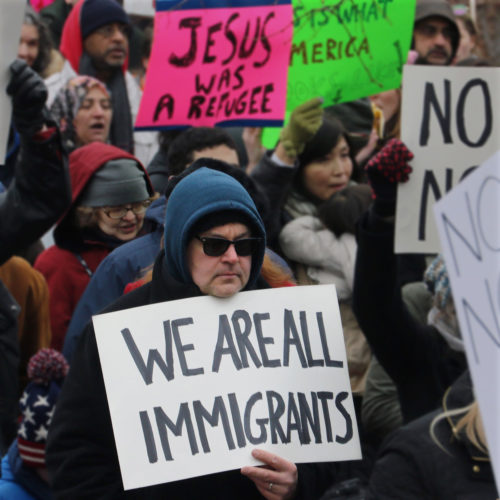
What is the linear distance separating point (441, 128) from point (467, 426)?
5.93 ft

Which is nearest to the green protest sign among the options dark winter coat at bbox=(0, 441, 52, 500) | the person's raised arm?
the person's raised arm

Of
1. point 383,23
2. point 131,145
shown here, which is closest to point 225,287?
point 383,23

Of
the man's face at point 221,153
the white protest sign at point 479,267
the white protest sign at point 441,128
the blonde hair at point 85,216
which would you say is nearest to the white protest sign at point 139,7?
the man's face at point 221,153

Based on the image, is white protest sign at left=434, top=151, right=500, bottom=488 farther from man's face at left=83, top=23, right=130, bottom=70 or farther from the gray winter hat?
man's face at left=83, top=23, right=130, bottom=70

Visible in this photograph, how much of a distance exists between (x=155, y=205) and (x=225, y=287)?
942 millimetres

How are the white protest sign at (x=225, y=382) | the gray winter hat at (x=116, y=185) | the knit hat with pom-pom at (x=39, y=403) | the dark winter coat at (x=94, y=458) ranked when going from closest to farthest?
the white protest sign at (x=225, y=382) → the dark winter coat at (x=94, y=458) → the knit hat with pom-pom at (x=39, y=403) → the gray winter hat at (x=116, y=185)

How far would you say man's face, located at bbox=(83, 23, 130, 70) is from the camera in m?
6.60

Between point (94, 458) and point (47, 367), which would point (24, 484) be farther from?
point (94, 458)

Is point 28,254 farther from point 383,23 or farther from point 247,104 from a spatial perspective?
point 383,23

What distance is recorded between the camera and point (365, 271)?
414 cm

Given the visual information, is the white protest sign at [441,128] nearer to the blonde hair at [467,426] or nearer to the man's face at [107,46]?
the blonde hair at [467,426]

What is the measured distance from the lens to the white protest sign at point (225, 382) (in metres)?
2.85

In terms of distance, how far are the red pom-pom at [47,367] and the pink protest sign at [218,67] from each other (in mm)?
1605

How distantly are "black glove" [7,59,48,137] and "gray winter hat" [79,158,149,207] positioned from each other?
0.40 m
